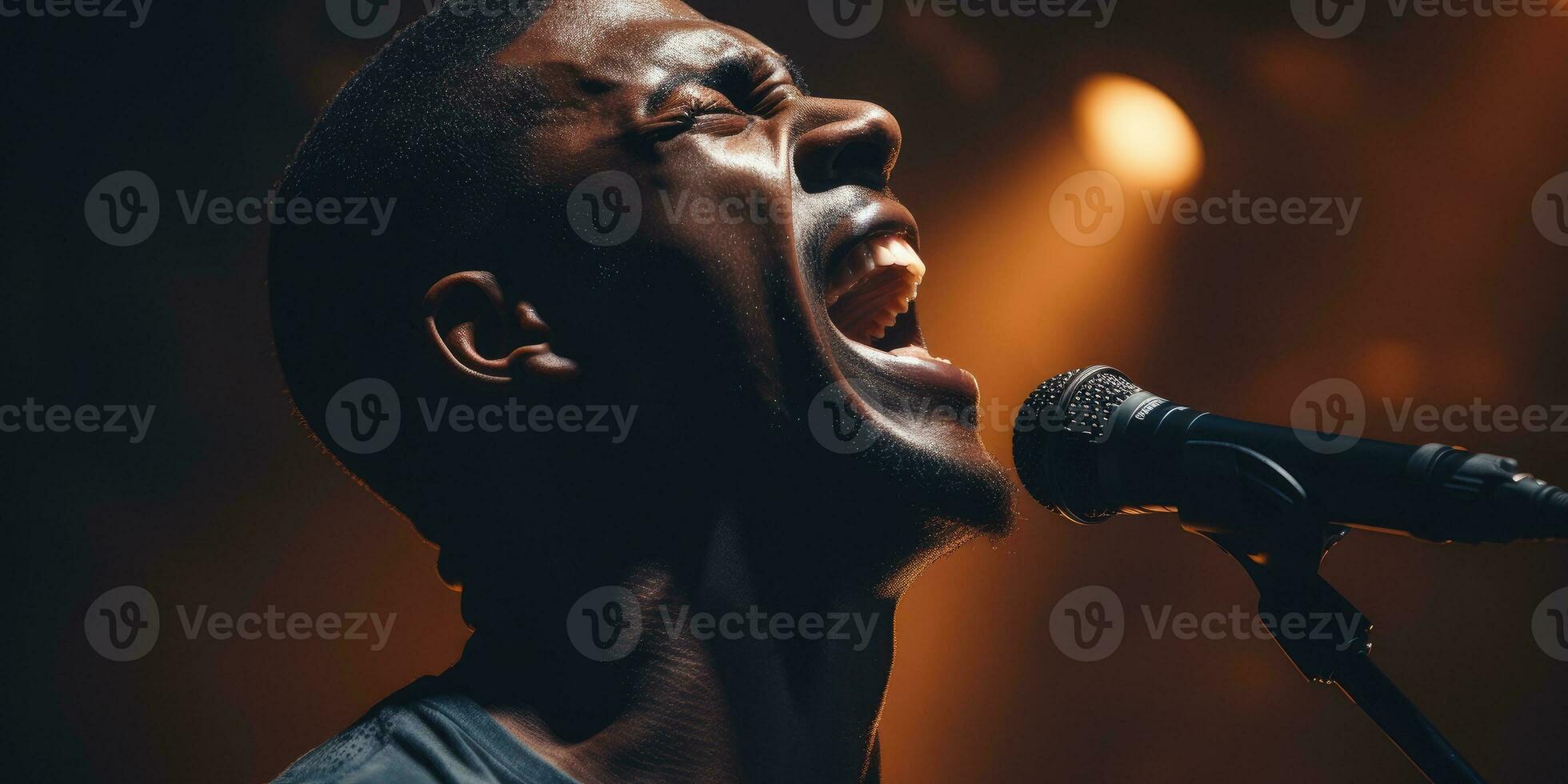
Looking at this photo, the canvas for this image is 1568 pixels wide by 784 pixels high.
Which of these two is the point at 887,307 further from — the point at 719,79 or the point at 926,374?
the point at 719,79

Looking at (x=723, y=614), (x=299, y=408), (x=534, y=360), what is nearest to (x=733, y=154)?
(x=534, y=360)

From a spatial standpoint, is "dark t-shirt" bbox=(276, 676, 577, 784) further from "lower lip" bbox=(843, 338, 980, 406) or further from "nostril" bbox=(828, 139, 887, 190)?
"nostril" bbox=(828, 139, 887, 190)

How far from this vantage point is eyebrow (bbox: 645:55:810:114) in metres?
1.47

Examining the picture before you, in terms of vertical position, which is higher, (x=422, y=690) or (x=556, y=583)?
(x=556, y=583)

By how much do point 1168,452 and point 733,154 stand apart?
638 mm

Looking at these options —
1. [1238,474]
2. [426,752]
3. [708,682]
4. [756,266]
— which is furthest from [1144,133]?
[426,752]

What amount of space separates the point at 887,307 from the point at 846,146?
240mm

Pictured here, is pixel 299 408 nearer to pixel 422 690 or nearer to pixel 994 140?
pixel 422 690

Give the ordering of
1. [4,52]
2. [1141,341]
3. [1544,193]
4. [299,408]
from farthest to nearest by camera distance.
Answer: [1141,341]
[1544,193]
[4,52]
[299,408]

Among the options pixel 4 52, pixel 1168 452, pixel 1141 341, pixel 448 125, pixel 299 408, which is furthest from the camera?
pixel 1141 341

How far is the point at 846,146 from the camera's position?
1.51 m

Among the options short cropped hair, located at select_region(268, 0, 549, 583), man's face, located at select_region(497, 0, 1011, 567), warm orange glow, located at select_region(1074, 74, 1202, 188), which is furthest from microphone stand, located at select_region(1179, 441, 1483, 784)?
warm orange glow, located at select_region(1074, 74, 1202, 188)

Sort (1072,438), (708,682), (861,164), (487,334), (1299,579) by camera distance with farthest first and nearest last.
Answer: (861,164), (487,334), (708,682), (1072,438), (1299,579)

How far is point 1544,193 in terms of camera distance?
2297 mm
